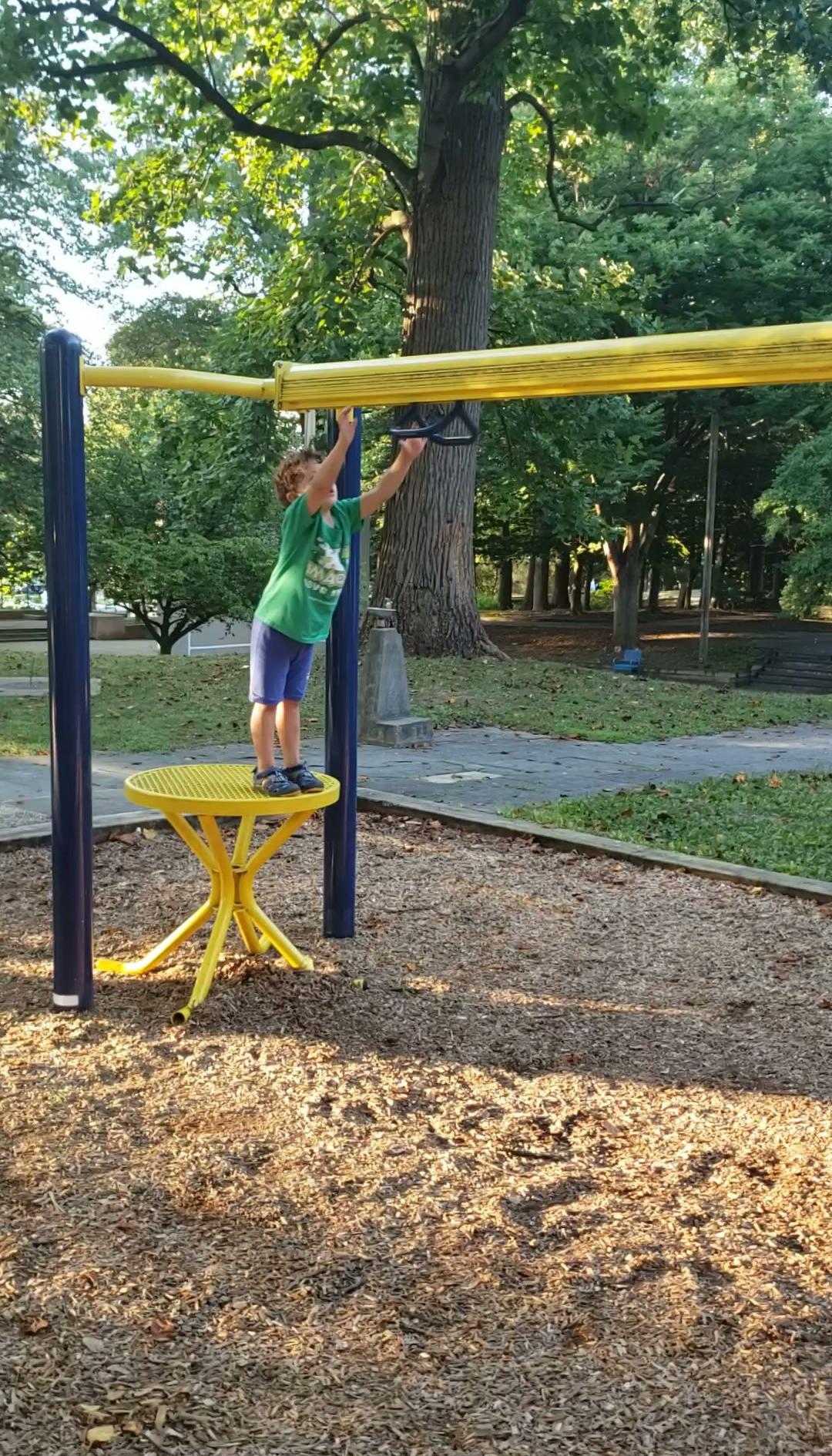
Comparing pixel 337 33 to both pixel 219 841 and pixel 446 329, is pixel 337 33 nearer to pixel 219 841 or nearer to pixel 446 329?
pixel 446 329

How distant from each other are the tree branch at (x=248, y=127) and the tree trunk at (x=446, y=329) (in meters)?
0.52

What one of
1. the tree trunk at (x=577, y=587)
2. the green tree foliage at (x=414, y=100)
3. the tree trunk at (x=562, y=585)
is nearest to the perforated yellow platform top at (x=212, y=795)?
the green tree foliage at (x=414, y=100)

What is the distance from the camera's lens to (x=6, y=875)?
535 centimetres

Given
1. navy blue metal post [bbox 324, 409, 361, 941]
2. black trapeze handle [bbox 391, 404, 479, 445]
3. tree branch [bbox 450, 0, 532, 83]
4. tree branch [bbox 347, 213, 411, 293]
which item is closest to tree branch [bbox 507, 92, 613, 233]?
tree branch [bbox 450, 0, 532, 83]

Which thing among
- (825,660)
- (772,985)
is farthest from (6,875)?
(825,660)

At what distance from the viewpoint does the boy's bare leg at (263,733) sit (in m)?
3.82

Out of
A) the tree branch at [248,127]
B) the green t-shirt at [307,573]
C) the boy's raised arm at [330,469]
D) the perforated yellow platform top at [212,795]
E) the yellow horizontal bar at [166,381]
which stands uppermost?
the tree branch at [248,127]

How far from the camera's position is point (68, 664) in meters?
3.64

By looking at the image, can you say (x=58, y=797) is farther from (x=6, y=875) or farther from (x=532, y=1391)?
(x=532, y=1391)

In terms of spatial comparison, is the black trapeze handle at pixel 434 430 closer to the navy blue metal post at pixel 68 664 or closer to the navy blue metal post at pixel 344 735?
the navy blue metal post at pixel 344 735

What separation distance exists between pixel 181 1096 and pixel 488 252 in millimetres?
11833

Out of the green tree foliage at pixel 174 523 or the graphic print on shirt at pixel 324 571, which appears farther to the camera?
the green tree foliage at pixel 174 523

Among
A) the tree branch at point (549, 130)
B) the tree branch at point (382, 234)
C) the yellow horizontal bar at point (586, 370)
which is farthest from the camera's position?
the tree branch at point (382, 234)

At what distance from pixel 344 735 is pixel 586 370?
1718 millimetres
